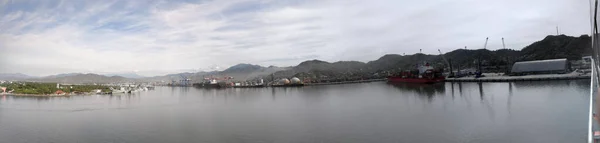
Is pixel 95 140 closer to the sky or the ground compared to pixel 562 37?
closer to the ground

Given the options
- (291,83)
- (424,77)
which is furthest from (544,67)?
(291,83)

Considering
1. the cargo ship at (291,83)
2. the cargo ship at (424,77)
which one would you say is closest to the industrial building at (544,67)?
the cargo ship at (424,77)

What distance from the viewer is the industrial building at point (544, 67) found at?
22.0 m

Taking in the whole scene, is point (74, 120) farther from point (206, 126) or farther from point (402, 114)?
point (402, 114)

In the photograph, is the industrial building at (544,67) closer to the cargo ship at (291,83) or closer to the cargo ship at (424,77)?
the cargo ship at (424,77)

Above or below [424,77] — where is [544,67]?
above

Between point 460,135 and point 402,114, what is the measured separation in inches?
133

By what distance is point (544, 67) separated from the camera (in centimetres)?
2298

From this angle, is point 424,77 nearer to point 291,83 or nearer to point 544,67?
point 544,67

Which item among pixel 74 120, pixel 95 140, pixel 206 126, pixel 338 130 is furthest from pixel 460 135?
pixel 74 120

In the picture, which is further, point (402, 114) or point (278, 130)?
point (402, 114)

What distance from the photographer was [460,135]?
6.97 meters

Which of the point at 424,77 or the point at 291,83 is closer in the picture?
the point at 424,77

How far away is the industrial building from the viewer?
22.0m
